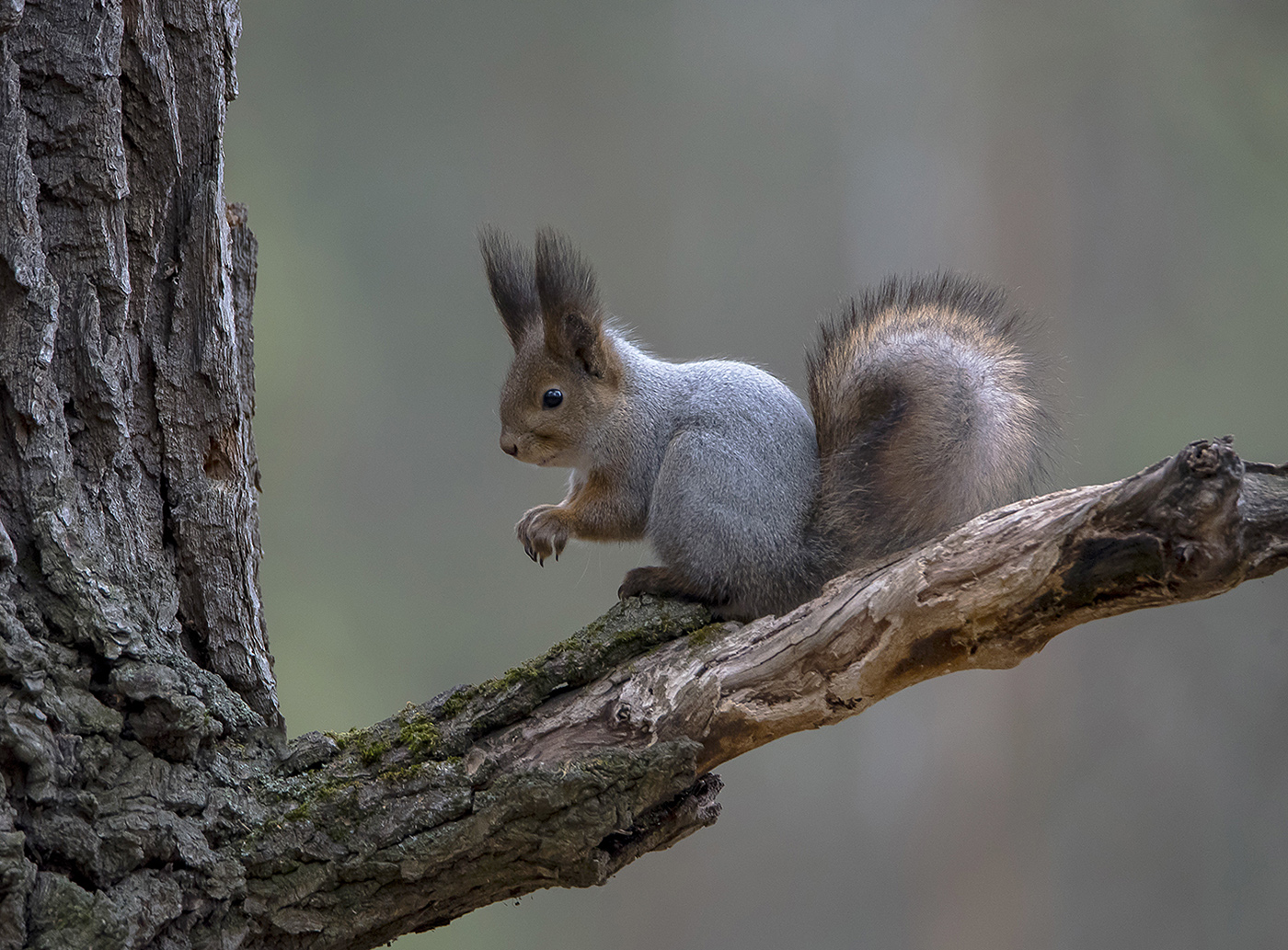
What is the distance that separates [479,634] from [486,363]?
0.94 m

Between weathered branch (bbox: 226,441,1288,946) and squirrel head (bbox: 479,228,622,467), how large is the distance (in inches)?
24.5

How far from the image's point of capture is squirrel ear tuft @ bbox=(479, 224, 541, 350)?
1851 mm

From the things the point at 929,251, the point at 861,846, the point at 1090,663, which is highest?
the point at 929,251

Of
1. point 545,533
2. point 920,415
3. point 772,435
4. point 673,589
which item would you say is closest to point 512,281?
point 545,533

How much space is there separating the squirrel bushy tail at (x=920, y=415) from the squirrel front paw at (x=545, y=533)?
45cm

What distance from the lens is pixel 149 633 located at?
1.18 meters

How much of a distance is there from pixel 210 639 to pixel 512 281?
846 millimetres

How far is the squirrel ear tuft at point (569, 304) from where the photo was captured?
171 centimetres

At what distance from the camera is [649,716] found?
122cm

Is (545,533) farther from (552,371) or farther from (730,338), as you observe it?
(730,338)

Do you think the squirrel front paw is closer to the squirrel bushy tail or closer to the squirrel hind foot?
the squirrel hind foot

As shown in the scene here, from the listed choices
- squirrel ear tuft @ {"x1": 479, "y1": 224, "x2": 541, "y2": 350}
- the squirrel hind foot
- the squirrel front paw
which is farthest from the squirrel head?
the squirrel hind foot

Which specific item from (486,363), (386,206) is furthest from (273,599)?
(386,206)

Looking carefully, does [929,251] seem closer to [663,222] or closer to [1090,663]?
[663,222]
